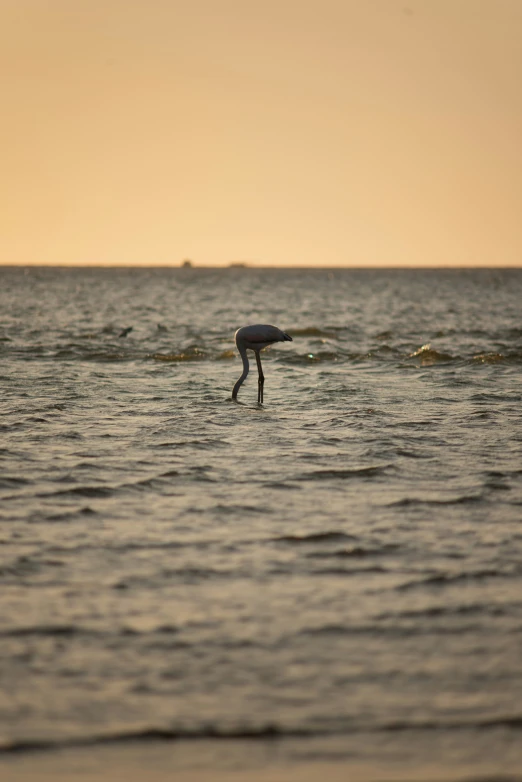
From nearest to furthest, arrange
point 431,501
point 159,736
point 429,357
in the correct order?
1. point 159,736
2. point 431,501
3. point 429,357

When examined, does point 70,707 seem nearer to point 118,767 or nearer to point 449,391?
point 118,767

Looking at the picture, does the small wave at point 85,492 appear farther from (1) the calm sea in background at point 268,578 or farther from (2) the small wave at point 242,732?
(2) the small wave at point 242,732

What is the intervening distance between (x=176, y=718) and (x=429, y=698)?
1391 millimetres

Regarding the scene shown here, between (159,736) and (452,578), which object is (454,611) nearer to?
(452,578)

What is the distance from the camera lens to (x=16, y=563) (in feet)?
25.4

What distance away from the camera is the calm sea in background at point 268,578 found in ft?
17.5

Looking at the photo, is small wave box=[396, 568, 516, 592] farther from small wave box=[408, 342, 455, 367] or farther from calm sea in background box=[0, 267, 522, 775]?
small wave box=[408, 342, 455, 367]

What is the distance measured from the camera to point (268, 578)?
24.3ft

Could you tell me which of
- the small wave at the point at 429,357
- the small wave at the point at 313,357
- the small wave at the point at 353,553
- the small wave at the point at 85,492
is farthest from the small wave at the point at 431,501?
the small wave at the point at 313,357

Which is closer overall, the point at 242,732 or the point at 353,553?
the point at 242,732

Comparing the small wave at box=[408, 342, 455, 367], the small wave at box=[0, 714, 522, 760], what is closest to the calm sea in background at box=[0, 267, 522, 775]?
the small wave at box=[0, 714, 522, 760]

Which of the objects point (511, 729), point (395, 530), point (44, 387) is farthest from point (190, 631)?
point (44, 387)

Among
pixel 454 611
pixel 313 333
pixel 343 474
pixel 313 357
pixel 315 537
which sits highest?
pixel 313 333

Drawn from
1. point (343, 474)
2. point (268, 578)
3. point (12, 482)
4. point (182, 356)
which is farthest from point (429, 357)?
point (268, 578)
